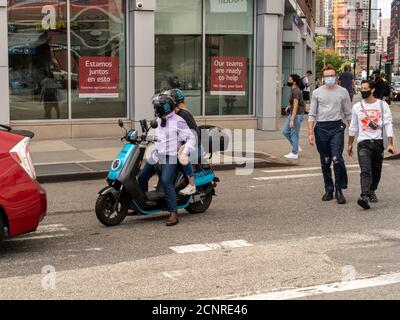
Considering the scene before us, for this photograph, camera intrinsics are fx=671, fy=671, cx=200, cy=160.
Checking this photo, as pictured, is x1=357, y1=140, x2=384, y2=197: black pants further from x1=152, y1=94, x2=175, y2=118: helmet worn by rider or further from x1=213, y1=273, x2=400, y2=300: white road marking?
x1=213, y1=273, x2=400, y2=300: white road marking

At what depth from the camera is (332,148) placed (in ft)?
31.2

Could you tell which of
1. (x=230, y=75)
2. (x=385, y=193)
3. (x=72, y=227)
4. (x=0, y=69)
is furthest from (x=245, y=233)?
(x=230, y=75)

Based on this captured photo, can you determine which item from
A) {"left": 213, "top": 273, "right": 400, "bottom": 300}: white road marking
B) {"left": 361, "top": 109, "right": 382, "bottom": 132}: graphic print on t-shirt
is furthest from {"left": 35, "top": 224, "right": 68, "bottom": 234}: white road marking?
{"left": 361, "top": 109, "right": 382, "bottom": 132}: graphic print on t-shirt

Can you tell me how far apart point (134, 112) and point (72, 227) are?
9.15 metres

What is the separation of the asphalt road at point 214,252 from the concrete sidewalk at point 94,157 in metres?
2.00

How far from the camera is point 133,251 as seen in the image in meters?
6.81

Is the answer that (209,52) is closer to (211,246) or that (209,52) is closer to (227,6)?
(227,6)

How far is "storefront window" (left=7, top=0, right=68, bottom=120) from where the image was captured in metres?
16.0

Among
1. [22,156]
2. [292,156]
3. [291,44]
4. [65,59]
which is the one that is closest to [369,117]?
[22,156]

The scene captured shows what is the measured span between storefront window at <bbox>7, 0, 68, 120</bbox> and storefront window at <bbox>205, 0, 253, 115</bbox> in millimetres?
4109

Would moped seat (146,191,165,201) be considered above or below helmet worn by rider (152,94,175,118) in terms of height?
below

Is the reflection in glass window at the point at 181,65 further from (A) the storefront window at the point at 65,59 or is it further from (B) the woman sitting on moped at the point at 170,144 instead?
(B) the woman sitting on moped at the point at 170,144

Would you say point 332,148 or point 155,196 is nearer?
point 155,196

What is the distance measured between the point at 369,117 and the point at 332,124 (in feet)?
1.89
